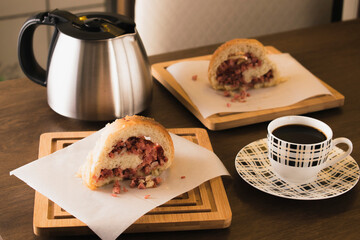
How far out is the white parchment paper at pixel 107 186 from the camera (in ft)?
3.14

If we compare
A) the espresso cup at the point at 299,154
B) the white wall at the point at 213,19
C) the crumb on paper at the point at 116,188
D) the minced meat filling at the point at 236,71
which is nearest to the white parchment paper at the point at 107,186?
the crumb on paper at the point at 116,188

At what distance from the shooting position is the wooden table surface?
97 centimetres

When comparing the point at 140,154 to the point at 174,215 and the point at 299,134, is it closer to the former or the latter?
the point at 174,215

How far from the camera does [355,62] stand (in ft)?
5.47

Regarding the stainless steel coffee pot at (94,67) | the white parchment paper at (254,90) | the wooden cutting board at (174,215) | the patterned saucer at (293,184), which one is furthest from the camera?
the white parchment paper at (254,90)

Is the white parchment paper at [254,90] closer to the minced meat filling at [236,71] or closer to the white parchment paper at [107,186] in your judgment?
the minced meat filling at [236,71]

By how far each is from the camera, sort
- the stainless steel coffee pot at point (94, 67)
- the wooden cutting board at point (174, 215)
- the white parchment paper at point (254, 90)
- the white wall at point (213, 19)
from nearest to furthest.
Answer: the wooden cutting board at point (174, 215)
the stainless steel coffee pot at point (94, 67)
the white parchment paper at point (254, 90)
the white wall at point (213, 19)

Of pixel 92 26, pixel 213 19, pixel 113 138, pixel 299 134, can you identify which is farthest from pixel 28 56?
pixel 213 19

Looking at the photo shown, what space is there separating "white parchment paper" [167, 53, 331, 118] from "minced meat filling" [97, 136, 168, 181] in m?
0.28

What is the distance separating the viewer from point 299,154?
3.44ft

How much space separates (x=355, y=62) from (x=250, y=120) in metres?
0.53

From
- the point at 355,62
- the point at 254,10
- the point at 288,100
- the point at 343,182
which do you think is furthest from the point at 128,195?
the point at 254,10

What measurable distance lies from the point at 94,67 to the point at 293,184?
55 centimetres

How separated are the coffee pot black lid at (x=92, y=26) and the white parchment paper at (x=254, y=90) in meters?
0.28
